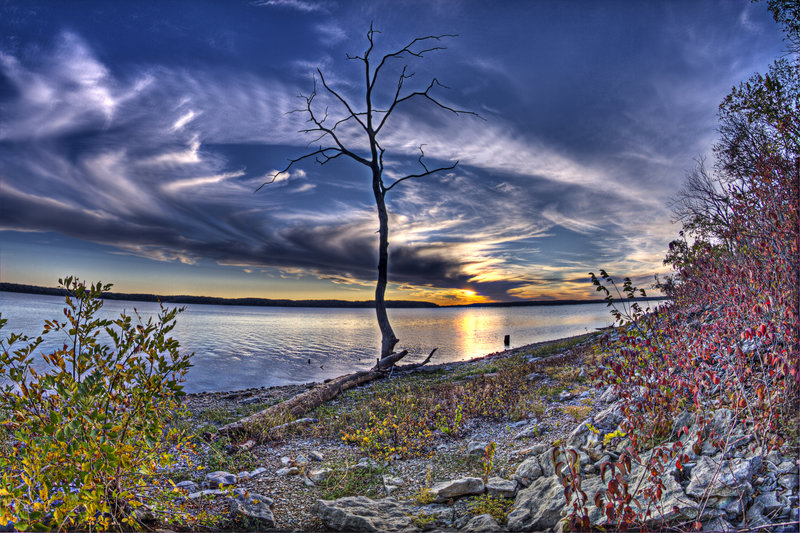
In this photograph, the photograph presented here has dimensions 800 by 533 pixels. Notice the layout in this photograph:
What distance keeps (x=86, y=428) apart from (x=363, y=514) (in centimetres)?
304

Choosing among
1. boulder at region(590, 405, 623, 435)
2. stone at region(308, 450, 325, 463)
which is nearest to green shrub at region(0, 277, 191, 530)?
stone at region(308, 450, 325, 463)

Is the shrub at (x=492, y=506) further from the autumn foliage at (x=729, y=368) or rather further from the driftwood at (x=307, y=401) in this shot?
the driftwood at (x=307, y=401)

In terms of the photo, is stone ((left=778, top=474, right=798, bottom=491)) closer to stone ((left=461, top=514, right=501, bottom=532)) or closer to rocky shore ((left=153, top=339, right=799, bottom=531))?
rocky shore ((left=153, top=339, right=799, bottom=531))

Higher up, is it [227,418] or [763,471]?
[763,471]

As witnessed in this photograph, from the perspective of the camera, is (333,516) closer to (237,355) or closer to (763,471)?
(763,471)

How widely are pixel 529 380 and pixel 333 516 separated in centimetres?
883

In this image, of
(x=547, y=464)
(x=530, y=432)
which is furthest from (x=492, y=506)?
(x=530, y=432)

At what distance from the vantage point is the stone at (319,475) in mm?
5910

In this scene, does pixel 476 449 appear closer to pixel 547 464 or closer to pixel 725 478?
pixel 547 464

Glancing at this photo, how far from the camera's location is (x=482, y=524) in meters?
4.14

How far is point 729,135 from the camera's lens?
17859 millimetres

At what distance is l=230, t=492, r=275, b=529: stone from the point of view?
173 inches

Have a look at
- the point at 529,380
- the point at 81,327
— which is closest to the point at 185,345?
the point at 529,380

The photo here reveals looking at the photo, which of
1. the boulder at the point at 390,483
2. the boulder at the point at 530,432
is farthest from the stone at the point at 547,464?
the boulder at the point at 390,483
